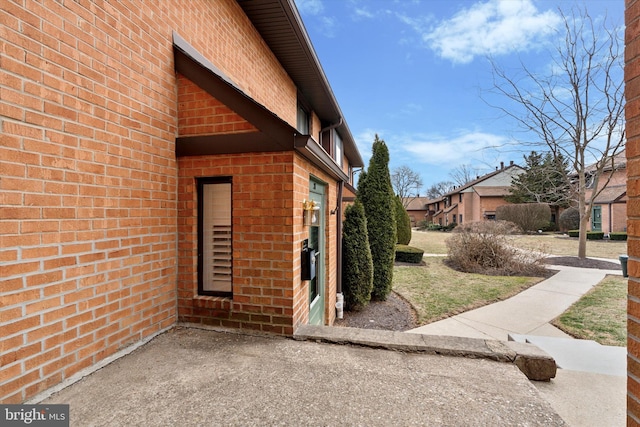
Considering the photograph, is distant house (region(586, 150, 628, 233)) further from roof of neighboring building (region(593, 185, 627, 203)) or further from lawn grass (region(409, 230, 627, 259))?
lawn grass (region(409, 230, 627, 259))

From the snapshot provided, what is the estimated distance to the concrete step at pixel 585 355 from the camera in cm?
356

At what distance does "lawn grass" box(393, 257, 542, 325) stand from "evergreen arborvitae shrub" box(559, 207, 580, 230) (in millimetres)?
25315

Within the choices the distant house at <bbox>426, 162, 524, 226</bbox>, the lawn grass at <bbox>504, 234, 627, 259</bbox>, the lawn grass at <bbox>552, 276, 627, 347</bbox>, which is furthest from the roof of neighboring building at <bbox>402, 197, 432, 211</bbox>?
the lawn grass at <bbox>552, 276, 627, 347</bbox>

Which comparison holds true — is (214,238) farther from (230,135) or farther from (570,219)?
(570,219)

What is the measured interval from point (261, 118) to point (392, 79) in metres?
19.4

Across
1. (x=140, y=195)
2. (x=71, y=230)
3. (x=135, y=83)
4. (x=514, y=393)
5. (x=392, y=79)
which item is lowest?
(x=514, y=393)

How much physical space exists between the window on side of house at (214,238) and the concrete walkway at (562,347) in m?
3.61

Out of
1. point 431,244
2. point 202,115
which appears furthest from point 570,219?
point 202,115

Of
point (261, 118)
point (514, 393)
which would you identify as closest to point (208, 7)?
point (261, 118)

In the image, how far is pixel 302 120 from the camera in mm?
8031

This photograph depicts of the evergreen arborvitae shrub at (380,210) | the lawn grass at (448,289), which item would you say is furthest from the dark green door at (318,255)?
the evergreen arborvitae shrub at (380,210)

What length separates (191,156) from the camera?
331 cm

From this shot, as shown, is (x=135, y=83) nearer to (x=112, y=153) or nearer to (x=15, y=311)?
(x=112, y=153)

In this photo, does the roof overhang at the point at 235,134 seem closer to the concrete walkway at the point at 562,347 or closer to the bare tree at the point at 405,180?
the concrete walkway at the point at 562,347
